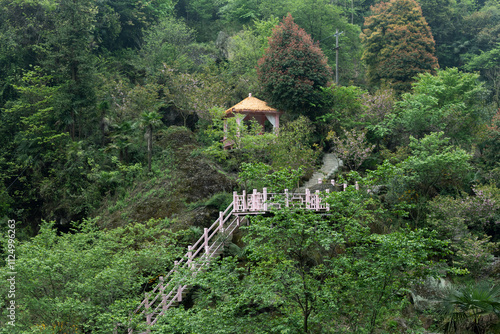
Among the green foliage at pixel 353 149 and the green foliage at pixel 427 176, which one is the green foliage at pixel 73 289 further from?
the green foliage at pixel 353 149

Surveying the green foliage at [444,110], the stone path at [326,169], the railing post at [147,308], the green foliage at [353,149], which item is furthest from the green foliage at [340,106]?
the railing post at [147,308]

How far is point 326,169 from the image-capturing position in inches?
900

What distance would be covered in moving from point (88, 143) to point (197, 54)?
11324 millimetres

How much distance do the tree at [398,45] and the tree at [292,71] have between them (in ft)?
15.6

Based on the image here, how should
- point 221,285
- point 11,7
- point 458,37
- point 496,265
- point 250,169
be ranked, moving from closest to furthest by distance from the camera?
point 221,285 → point 250,169 → point 496,265 → point 11,7 → point 458,37

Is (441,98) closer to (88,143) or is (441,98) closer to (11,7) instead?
(88,143)

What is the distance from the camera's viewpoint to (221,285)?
1077cm

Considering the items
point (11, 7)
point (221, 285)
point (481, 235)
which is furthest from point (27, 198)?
point (481, 235)

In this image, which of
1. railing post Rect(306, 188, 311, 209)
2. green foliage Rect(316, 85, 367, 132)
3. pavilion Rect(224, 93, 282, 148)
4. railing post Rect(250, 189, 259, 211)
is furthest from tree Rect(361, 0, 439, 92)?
A: railing post Rect(250, 189, 259, 211)

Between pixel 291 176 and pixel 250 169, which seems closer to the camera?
pixel 291 176

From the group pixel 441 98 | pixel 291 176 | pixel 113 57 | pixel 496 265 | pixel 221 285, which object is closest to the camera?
pixel 221 285

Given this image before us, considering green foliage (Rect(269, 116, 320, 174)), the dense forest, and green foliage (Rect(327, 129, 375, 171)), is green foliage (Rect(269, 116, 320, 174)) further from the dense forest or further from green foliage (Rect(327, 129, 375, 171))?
A: green foliage (Rect(327, 129, 375, 171))

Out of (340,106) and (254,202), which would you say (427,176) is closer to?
(340,106)

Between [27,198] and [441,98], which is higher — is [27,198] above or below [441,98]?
below
